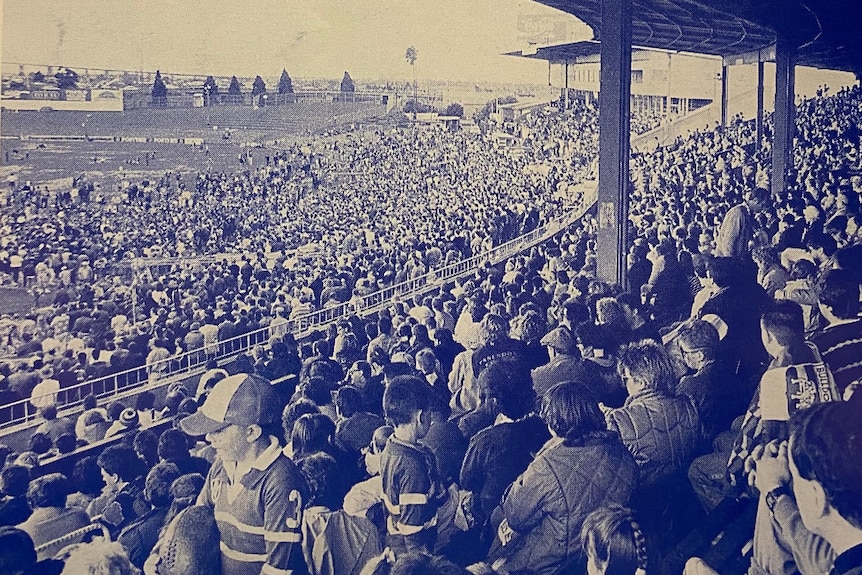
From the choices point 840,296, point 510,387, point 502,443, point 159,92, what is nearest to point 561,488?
point 502,443

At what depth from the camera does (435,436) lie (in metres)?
4.08

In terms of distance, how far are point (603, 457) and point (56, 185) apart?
256 centimetres

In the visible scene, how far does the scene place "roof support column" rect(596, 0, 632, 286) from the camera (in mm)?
4262

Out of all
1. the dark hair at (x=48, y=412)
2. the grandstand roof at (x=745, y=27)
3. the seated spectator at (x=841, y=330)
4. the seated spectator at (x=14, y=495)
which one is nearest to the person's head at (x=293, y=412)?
the dark hair at (x=48, y=412)

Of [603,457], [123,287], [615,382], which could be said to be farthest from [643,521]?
[123,287]

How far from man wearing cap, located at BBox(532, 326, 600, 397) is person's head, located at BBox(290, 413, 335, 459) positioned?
0.90 m

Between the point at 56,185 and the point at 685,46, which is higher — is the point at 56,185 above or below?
below

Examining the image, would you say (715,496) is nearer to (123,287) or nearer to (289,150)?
(289,150)

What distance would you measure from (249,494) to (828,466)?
8.01ft

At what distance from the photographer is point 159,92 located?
13.5ft

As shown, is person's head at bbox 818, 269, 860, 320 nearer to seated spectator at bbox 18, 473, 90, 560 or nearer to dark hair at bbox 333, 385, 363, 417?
dark hair at bbox 333, 385, 363, 417

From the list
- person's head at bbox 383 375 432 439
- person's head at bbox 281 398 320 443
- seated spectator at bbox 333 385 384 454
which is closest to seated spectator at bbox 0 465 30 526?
person's head at bbox 281 398 320 443

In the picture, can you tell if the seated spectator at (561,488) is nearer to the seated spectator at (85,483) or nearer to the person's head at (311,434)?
the person's head at (311,434)

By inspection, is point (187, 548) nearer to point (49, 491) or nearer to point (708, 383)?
point (49, 491)
